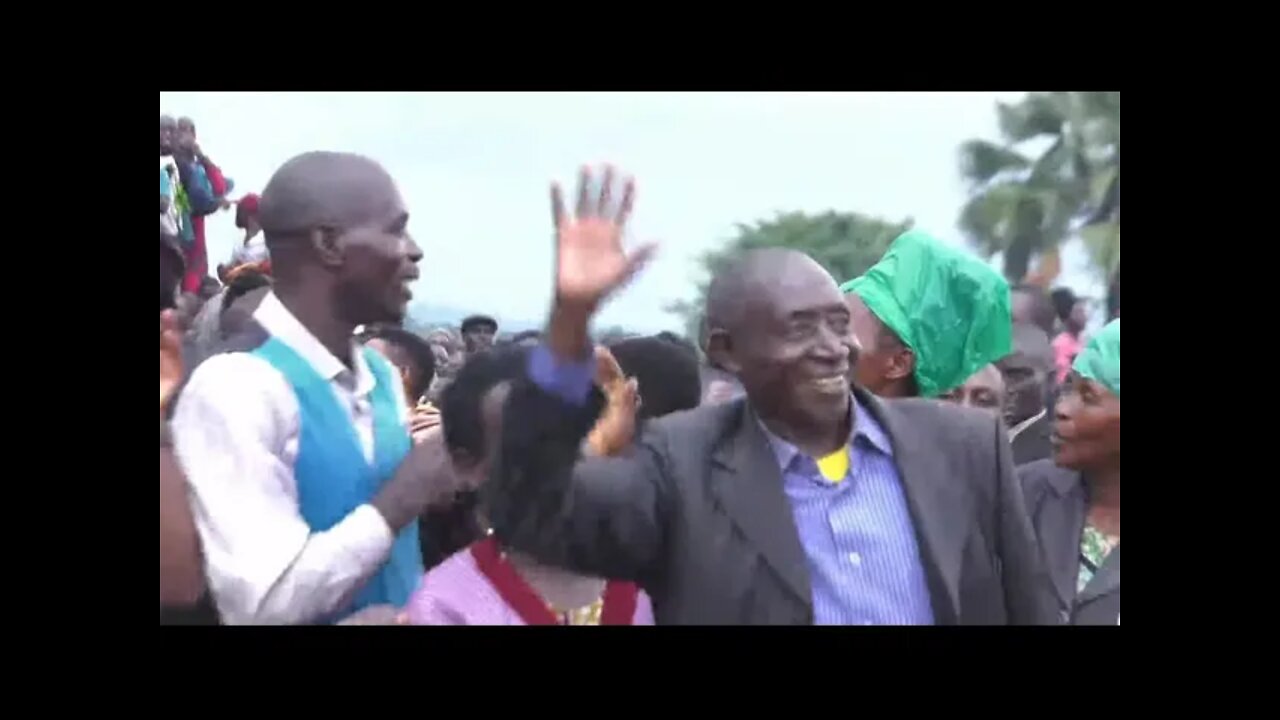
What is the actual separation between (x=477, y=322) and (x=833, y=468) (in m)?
1.07

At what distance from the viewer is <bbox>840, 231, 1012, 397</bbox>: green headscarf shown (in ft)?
17.0

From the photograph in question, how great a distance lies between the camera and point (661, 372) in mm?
5117

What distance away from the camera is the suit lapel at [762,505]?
193 inches

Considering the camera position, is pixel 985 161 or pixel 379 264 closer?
pixel 379 264

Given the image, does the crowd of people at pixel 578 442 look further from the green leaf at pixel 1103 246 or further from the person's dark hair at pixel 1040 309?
the green leaf at pixel 1103 246

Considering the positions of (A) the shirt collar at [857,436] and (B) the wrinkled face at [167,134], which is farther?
(B) the wrinkled face at [167,134]

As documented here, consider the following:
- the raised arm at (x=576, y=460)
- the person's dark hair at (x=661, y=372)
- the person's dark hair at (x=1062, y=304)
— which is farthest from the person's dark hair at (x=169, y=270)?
the person's dark hair at (x=1062, y=304)

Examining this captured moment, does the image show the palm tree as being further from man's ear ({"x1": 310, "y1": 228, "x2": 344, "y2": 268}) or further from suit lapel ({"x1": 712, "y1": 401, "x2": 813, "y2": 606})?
man's ear ({"x1": 310, "y1": 228, "x2": 344, "y2": 268})

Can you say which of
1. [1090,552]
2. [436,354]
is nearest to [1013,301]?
[1090,552]

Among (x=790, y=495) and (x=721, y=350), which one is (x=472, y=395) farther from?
(x=790, y=495)

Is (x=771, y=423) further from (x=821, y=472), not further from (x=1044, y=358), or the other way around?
(x=1044, y=358)

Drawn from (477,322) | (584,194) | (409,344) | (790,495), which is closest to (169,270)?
(409,344)

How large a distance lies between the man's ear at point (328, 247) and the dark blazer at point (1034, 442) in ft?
6.54

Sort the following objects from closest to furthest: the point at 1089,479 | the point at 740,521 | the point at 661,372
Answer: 1. the point at 740,521
2. the point at 661,372
3. the point at 1089,479
